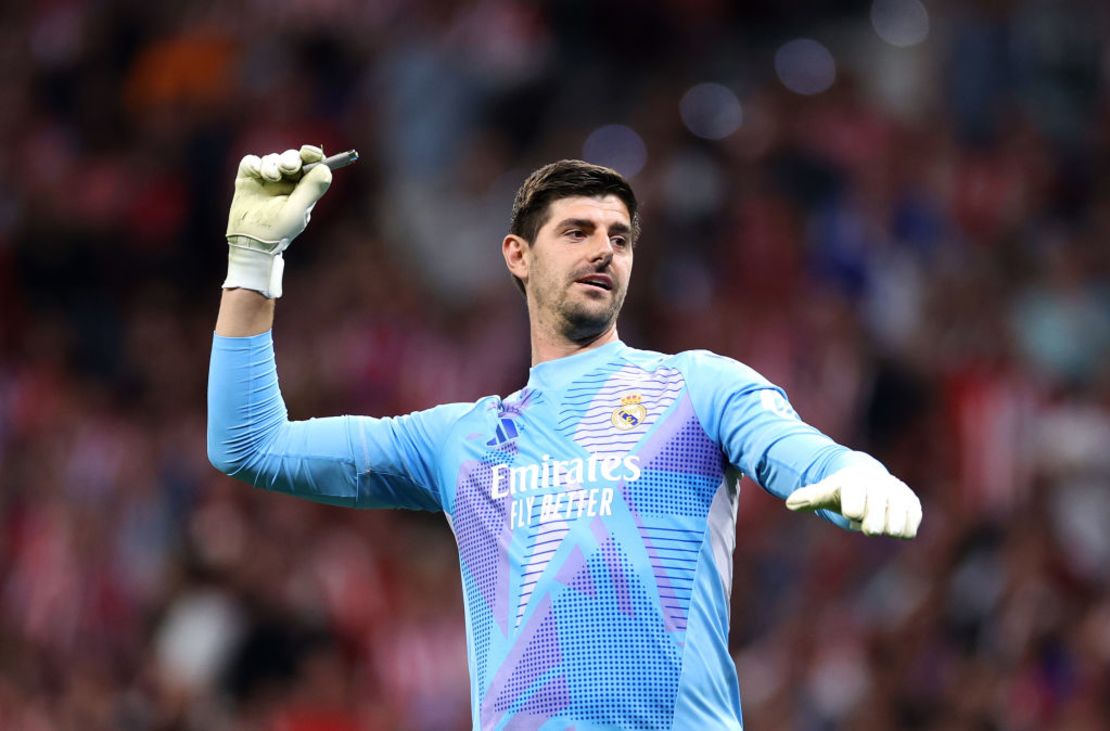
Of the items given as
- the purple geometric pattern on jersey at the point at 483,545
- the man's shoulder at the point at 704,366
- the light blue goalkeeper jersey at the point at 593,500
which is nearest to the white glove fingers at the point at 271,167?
the light blue goalkeeper jersey at the point at 593,500

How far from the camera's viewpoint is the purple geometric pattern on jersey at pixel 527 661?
4.53 metres

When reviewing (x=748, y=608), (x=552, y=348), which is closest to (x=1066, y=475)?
(x=748, y=608)

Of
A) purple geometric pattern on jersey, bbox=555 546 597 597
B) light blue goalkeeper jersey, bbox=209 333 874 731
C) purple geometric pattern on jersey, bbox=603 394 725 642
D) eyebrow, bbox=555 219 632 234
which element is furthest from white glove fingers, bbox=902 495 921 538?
eyebrow, bbox=555 219 632 234

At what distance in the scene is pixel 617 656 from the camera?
14.6ft

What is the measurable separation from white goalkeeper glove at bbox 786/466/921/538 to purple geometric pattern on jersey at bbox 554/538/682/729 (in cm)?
67

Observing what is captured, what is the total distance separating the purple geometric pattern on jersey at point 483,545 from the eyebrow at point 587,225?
707 millimetres

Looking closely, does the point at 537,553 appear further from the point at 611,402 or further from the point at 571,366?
the point at 571,366

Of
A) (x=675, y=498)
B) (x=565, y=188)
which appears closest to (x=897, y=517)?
(x=675, y=498)

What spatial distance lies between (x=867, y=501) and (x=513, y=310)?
7.38 metres

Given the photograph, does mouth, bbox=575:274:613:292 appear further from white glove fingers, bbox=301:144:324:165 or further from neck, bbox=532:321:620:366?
white glove fingers, bbox=301:144:324:165

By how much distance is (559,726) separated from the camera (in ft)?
14.6

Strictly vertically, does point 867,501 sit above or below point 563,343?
below

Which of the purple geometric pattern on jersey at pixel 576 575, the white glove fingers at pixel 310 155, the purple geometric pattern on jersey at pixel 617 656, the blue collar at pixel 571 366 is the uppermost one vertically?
the white glove fingers at pixel 310 155

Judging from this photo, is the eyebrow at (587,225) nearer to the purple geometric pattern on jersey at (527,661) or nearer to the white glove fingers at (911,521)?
the purple geometric pattern on jersey at (527,661)
